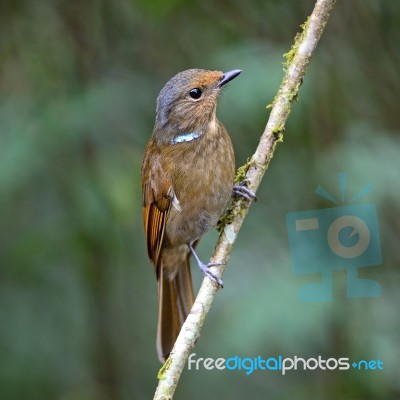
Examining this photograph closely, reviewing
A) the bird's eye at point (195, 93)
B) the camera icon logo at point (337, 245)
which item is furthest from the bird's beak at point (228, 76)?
the camera icon logo at point (337, 245)

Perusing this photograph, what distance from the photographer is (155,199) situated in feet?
14.3

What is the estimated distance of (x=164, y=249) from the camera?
4633 mm

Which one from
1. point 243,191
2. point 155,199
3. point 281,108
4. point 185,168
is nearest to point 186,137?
point 185,168

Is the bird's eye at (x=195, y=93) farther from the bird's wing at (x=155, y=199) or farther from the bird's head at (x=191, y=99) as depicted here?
the bird's wing at (x=155, y=199)

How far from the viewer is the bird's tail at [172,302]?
172 inches

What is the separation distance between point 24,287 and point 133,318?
35.7 inches

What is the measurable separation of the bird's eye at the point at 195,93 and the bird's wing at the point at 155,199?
362 millimetres

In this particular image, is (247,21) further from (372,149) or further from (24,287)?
(24,287)

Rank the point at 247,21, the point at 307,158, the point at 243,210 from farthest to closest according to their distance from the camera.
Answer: the point at 247,21 → the point at 307,158 → the point at 243,210

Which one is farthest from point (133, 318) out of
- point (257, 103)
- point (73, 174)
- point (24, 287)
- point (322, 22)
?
point (322, 22)

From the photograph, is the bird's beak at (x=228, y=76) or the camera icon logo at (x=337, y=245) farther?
the camera icon logo at (x=337, y=245)

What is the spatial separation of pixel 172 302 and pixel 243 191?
0.88 metres

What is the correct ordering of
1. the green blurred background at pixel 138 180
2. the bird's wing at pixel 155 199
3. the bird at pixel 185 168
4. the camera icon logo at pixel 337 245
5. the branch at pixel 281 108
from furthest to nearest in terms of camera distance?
1. the camera icon logo at pixel 337 245
2. the green blurred background at pixel 138 180
3. the bird's wing at pixel 155 199
4. the bird at pixel 185 168
5. the branch at pixel 281 108

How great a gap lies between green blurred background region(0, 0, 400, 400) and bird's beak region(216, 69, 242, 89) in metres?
0.18
